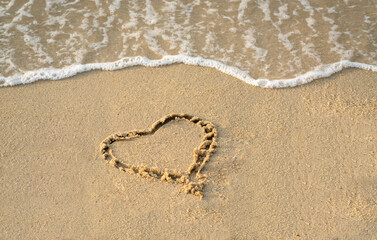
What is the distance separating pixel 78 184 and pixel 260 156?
4.23 feet

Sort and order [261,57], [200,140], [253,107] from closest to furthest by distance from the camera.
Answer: [200,140] → [253,107] → [261,57]

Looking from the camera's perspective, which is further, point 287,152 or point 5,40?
point 5,40

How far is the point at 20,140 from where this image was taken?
2.88 m

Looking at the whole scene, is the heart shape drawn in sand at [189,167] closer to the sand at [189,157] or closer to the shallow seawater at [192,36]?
the sand at [189,157]

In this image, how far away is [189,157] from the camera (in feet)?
8.89

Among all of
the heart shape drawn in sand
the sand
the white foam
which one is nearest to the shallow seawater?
the white foam

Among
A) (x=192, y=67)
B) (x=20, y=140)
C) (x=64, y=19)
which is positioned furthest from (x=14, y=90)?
(x=192, y=67)

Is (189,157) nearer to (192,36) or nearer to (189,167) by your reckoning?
(189,167)

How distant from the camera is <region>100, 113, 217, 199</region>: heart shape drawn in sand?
2537 mm

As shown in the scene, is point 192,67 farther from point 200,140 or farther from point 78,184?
point 78,184

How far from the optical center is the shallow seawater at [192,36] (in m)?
3.51

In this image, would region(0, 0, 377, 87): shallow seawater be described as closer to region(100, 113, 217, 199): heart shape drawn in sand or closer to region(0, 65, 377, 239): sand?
region(0, 65, 377, 239): sand

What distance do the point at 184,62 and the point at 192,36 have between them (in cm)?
52

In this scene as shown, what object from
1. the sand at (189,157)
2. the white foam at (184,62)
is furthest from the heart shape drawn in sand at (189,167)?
the white foam at (184,62)
